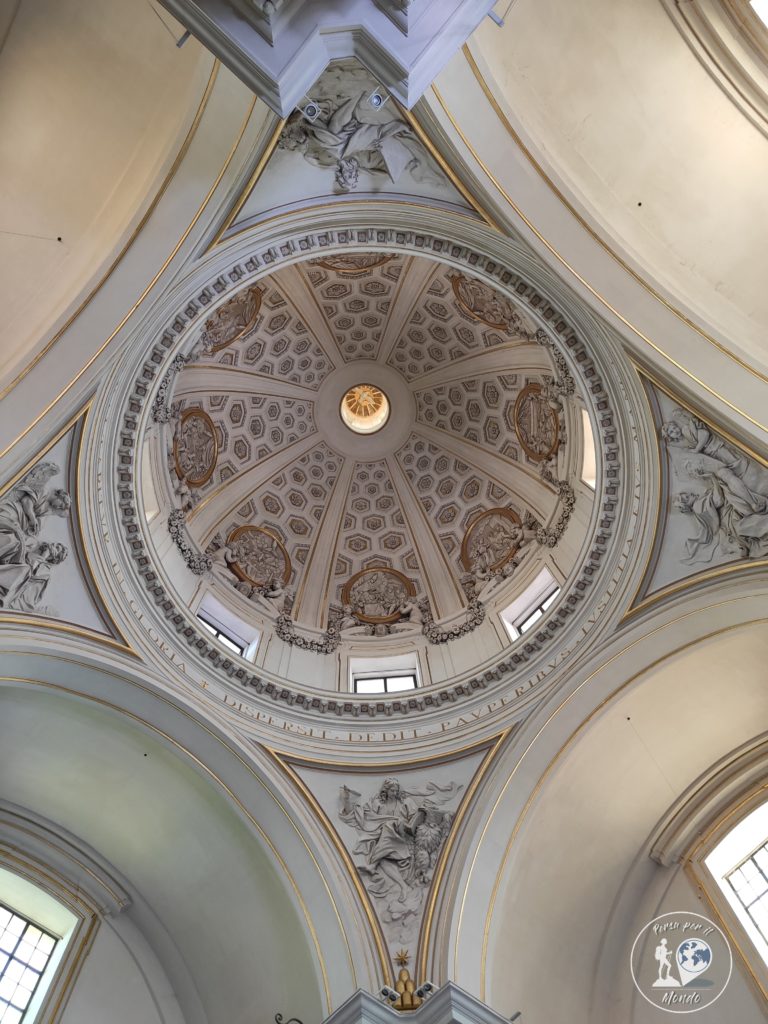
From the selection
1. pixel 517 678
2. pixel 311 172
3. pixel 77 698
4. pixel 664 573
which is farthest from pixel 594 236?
pixel 77 698

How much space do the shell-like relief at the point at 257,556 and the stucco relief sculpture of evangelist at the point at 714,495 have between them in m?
7.76

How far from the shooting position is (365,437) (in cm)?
1883

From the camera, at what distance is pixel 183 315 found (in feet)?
40.3

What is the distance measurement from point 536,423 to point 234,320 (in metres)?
5.77

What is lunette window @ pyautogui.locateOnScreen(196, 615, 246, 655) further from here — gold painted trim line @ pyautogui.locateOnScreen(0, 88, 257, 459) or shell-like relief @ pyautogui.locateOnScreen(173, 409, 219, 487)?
gold painted trim line @ pyautogui.locateOnScreen(0, 88, 257, 459)

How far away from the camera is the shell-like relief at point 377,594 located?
1675 centimetres

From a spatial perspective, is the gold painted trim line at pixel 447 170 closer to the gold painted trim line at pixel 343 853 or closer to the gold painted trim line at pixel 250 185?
the gold painted trim line at pixel 250 185

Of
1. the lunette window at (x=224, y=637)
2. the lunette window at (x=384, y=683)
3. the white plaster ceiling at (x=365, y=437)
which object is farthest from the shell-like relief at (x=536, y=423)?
the lunette window at (x=224, y=637)

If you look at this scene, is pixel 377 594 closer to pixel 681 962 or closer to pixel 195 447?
pixel 195 447

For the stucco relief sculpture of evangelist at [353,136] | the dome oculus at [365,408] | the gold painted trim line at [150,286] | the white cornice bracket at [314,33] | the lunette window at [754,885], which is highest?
the dome oculus at [365,408]

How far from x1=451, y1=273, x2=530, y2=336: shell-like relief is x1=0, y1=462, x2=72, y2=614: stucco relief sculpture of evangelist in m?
7.62

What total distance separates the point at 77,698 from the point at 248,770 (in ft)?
8.19

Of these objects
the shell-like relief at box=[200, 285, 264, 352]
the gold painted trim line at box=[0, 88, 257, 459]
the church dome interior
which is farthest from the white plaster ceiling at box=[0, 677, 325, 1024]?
the shell-like relief at box=[200, 285, 264, 352]

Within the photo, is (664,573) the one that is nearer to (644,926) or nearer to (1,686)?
(644,926)
